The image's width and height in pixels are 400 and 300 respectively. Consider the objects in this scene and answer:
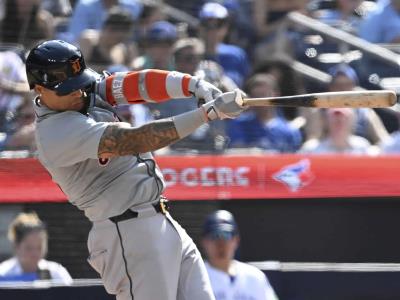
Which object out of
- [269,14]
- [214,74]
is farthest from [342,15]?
[214,74]

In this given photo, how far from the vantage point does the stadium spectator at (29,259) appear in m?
5.85

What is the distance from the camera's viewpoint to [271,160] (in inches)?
244

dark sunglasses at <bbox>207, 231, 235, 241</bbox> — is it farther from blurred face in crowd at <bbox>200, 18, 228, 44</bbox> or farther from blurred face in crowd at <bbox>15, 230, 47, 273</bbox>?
blurred face in crowd at <bbox>200, 18, 228, 44</bbox>

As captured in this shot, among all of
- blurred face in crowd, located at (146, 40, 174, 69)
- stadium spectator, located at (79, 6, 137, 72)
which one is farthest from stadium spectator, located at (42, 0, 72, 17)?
blurred face in crowd, located at (146, 40, 174, 69)

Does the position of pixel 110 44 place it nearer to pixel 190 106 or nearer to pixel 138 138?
pixel 190 106

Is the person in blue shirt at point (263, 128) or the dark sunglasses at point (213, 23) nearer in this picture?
the person in blue shirt at point (263, 128)

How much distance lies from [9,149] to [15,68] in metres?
0.66

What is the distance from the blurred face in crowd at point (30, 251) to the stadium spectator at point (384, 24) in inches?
109

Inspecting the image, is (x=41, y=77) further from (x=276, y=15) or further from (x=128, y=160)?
(x=276, y=15)

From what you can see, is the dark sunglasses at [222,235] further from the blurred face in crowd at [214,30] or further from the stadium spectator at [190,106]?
the blurred face in crowd at [214,30]

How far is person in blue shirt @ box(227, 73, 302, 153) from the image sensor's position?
255 inches

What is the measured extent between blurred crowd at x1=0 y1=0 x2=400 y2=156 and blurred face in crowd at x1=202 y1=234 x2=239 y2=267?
72 centimetres

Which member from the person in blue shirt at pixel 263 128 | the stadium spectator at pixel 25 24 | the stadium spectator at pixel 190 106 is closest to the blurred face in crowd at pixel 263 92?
the person in blue shirt at pixel 263 128

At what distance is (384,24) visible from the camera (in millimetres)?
7258
